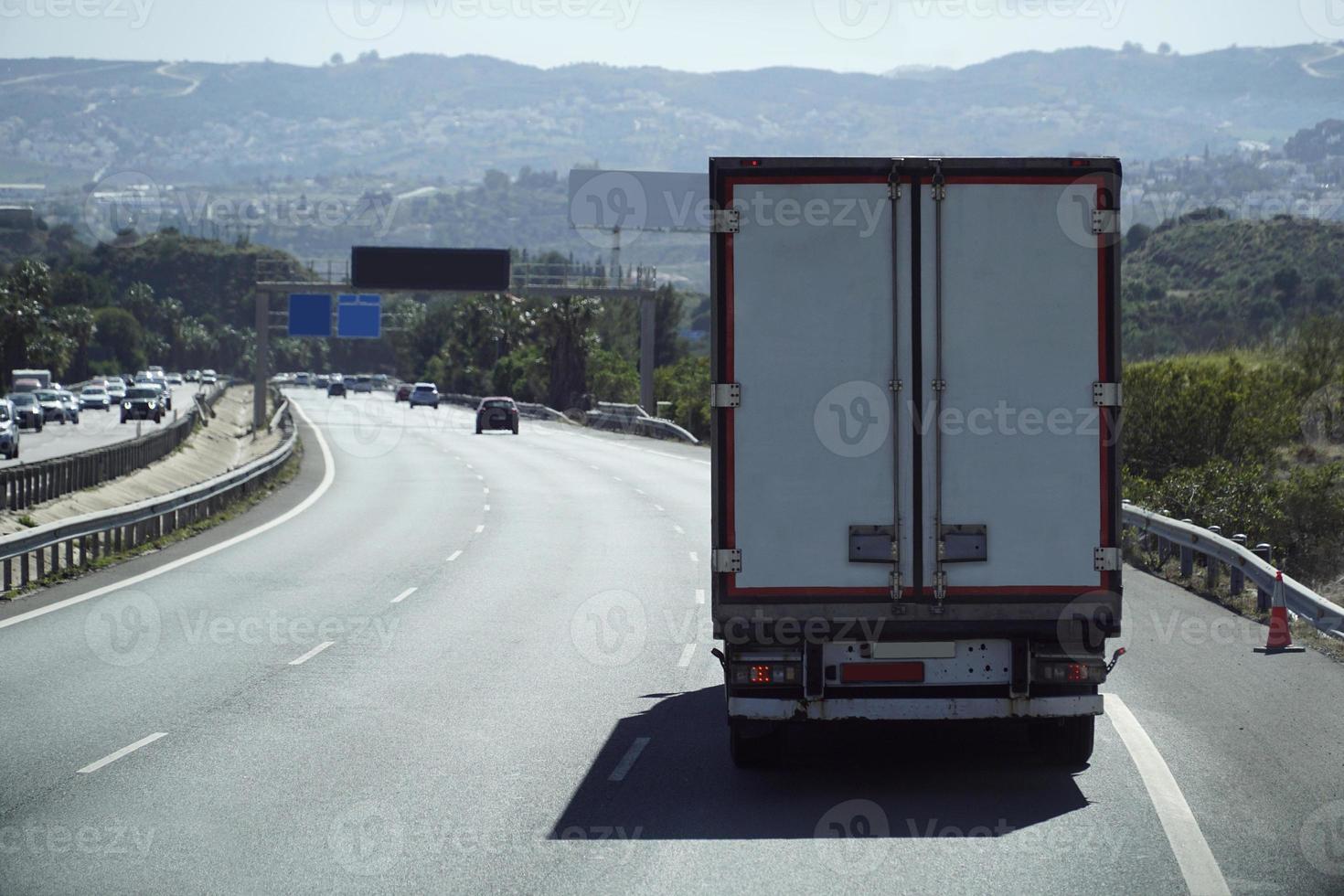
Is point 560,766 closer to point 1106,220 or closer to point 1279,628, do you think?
point 1106,220

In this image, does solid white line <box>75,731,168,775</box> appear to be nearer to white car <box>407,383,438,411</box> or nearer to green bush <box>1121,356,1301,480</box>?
green bush <box>1121,356,1301,480</box>

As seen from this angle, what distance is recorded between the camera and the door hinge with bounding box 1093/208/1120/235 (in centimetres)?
912

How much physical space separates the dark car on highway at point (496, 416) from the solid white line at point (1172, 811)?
61.7 metres

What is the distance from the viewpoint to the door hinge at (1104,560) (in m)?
9.12

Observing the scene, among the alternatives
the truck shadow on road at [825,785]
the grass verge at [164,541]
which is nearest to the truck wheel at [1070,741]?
the truck shadow on road at [825,785]

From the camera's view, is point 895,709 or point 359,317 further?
point 359,317

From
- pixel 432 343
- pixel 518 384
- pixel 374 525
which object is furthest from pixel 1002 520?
pixel 432 343

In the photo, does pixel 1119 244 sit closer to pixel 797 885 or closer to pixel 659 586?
pixel 797 885

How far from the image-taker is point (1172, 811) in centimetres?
850

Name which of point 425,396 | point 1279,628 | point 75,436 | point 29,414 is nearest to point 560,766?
point 1279,628

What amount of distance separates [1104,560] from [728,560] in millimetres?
2057

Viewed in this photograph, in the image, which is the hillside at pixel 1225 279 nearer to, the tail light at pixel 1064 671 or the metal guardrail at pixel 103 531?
the metal guardrail at pixel 103 531

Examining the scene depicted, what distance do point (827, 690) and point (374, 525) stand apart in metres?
20.8

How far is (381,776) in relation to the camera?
9469 millimetres
